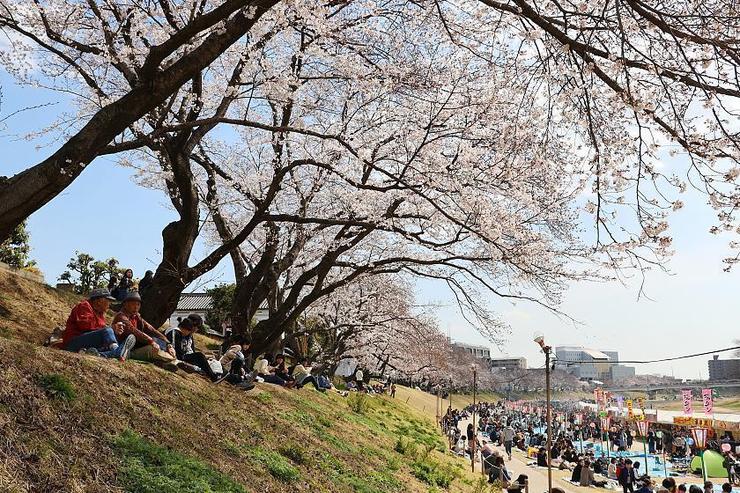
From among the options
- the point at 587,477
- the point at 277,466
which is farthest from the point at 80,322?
the point at 587,477

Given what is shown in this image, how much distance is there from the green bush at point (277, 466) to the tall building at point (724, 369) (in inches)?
4763

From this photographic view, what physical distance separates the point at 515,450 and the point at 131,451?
30.3 meters

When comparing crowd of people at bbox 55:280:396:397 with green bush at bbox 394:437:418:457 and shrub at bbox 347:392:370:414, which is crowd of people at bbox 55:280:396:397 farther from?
shrub at bbox 347:392:370:414

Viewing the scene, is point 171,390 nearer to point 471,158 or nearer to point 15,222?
point 15,222

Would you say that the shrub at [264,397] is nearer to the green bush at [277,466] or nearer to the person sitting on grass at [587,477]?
the green bush at [277,466]

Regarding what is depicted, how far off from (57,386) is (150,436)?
82 cm

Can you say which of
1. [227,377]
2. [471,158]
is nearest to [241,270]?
[227,377]

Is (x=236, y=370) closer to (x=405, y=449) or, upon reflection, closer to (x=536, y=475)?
(x=405, y=449)

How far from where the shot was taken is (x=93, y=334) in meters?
5.93

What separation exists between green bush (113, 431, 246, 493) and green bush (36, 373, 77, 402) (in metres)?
0.55

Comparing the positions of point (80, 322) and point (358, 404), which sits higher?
point (80, 322)

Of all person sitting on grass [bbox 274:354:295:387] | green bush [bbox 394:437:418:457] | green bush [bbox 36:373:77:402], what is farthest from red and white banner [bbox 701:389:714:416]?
green bush [bbox 36:373:77:402]

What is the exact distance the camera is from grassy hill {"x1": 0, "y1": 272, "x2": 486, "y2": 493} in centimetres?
371

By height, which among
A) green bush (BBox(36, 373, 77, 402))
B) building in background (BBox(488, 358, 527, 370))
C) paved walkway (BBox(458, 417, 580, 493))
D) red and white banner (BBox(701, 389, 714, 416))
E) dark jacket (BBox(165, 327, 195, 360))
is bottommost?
paved walkway (BBox(458, 417, 580, 493))
